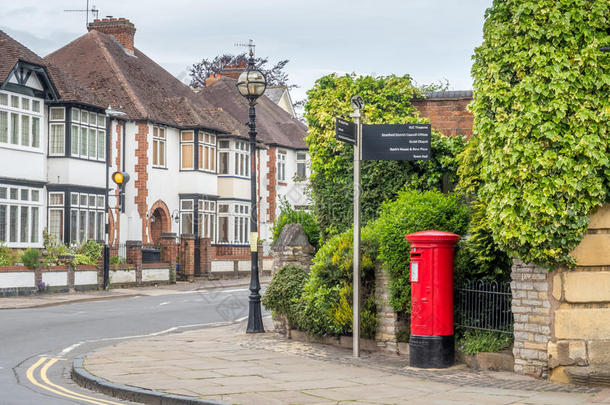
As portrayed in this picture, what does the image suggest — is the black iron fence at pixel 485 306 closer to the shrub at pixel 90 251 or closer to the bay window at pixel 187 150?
the shrub at pixel 90 251

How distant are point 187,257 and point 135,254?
437 cm

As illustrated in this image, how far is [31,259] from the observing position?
28344mm

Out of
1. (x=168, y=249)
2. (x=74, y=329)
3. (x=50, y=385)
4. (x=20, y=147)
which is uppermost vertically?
(x=20, y=147)

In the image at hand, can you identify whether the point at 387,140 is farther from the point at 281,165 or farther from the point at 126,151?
the point at 281,165

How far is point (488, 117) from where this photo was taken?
36.2 ft

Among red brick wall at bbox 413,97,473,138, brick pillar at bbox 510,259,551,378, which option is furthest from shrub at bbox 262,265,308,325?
brick pillar at bbox 510,259,551,378

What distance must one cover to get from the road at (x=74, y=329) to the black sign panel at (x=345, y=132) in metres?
5.06

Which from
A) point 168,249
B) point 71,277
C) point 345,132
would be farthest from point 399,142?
point 168,249

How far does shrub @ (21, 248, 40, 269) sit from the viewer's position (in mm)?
28297

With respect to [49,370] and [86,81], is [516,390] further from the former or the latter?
[86,81]

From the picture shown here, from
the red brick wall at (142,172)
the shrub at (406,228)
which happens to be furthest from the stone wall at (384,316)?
the red brick wall at (142,172)

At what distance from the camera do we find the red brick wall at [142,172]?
38.6 m

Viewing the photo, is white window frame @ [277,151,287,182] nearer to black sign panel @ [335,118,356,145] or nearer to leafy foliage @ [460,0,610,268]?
black sign panel @ [335,118,356,145]

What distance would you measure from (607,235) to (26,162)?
25.7 m
